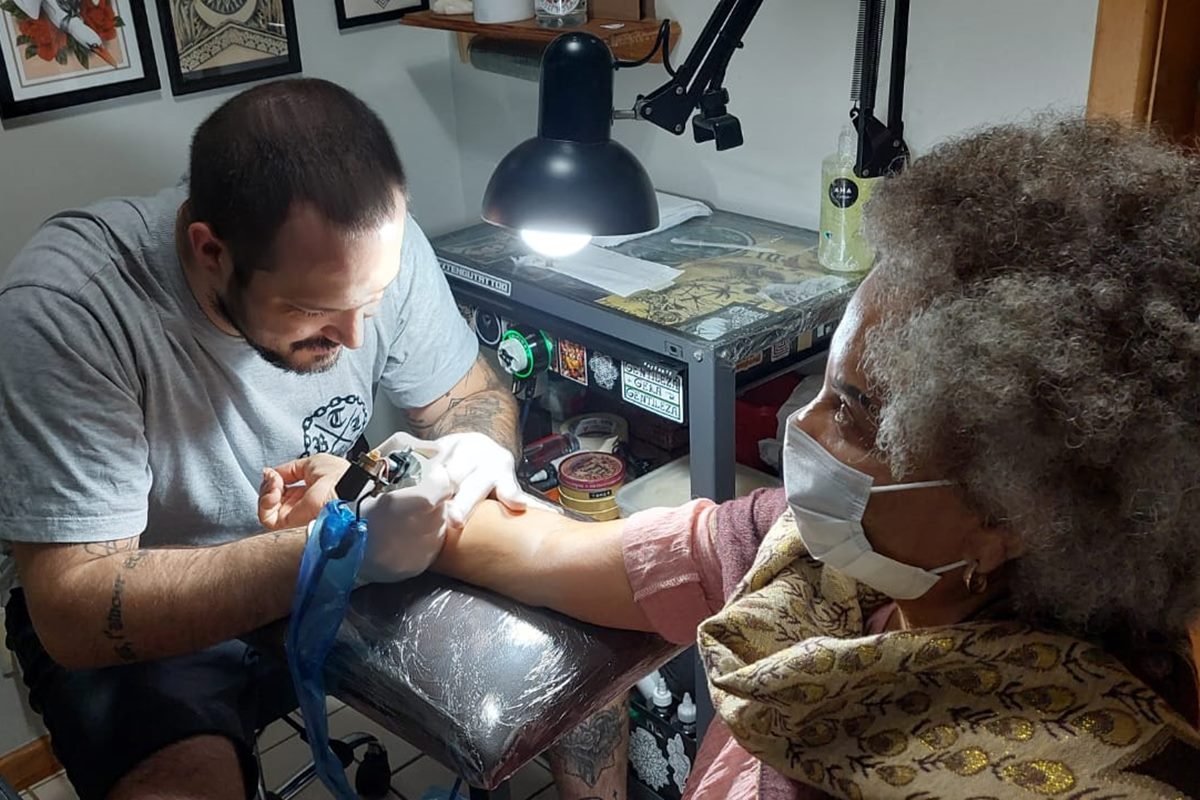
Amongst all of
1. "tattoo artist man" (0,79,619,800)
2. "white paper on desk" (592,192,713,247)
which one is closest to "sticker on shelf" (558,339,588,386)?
"white paper on desk" (592,192,713,247)

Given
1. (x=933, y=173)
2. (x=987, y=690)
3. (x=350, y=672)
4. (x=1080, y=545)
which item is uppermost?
(x=933, y=173)

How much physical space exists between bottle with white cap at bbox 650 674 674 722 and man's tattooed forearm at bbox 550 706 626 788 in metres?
0.06

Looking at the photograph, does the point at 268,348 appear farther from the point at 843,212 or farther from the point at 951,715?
the point at 951,715

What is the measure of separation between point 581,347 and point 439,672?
753 millimetres

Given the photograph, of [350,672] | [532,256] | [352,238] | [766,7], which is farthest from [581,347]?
[350,672]

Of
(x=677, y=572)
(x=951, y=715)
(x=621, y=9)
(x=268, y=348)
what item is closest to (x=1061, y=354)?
(x=951, y=715)

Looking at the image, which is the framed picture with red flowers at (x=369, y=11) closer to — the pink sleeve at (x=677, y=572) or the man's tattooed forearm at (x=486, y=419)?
the man's tattooed forearm at (x=486, y=419)

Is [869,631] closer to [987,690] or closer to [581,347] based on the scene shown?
[987,690]

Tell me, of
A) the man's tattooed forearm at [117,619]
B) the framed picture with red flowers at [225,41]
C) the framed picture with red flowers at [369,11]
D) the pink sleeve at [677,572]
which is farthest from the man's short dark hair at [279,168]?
the framed picture with red flowers at [369,11]

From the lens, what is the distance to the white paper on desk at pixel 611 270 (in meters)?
1.69

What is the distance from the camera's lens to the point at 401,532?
117cm

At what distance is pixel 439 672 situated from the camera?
1.04 metres

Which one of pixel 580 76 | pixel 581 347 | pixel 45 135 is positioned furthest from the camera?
pixel 45 135

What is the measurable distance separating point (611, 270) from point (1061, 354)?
1.09 m
